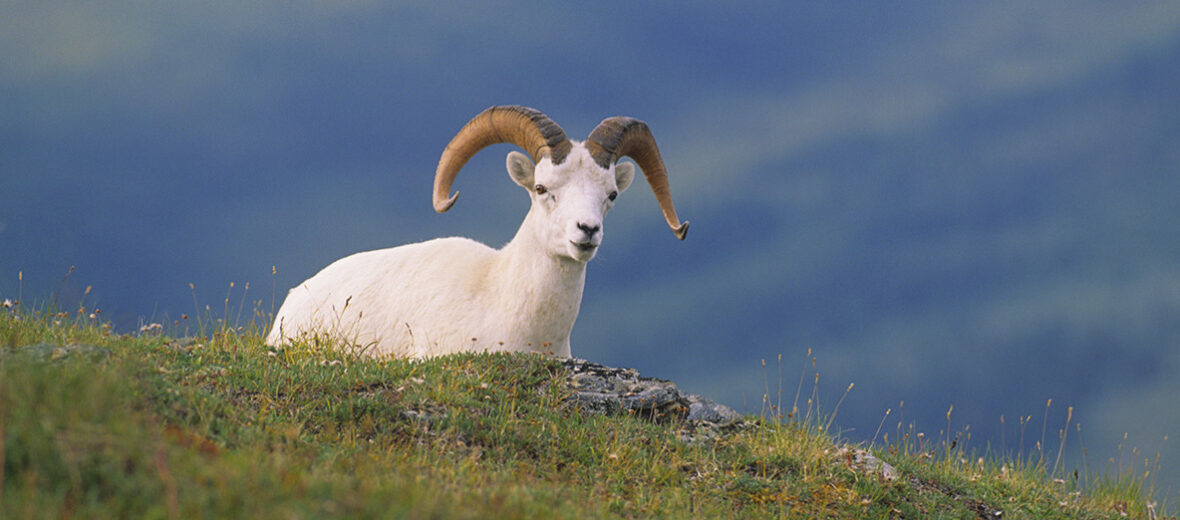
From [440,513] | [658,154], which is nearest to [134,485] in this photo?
[440,513]

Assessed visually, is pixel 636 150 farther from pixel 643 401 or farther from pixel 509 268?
pixel 643 401

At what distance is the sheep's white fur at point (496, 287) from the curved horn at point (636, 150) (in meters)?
0.18

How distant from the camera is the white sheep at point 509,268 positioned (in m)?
10.3

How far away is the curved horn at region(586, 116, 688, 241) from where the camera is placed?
10.5 metres

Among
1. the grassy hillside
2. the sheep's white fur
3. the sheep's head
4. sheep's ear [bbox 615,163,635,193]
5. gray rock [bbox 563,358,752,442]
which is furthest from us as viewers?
sheep's ear [bbox 615,163,635,193]

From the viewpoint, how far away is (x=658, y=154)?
11.6m

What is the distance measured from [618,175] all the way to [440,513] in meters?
7.48

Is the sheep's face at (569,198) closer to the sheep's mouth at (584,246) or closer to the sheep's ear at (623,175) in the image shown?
the sheep's mouth at (584,246)

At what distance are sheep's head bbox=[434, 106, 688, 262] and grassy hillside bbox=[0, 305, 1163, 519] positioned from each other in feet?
4.88

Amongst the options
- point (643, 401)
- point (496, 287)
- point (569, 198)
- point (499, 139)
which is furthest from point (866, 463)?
point (499, 139)

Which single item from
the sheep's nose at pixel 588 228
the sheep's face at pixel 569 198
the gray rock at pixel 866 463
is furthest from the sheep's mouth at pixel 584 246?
the gray rock at pixel 866 463

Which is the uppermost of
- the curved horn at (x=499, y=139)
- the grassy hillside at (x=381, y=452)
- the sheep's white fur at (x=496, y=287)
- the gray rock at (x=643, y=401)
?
the curved horn at (x=499, y=139)

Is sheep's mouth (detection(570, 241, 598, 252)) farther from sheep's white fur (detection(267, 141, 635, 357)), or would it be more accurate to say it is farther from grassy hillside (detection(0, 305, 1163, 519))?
grassy hillside (detection(0, 305, 1163, 519))

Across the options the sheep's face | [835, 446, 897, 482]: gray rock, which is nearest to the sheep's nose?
the sheep's face
